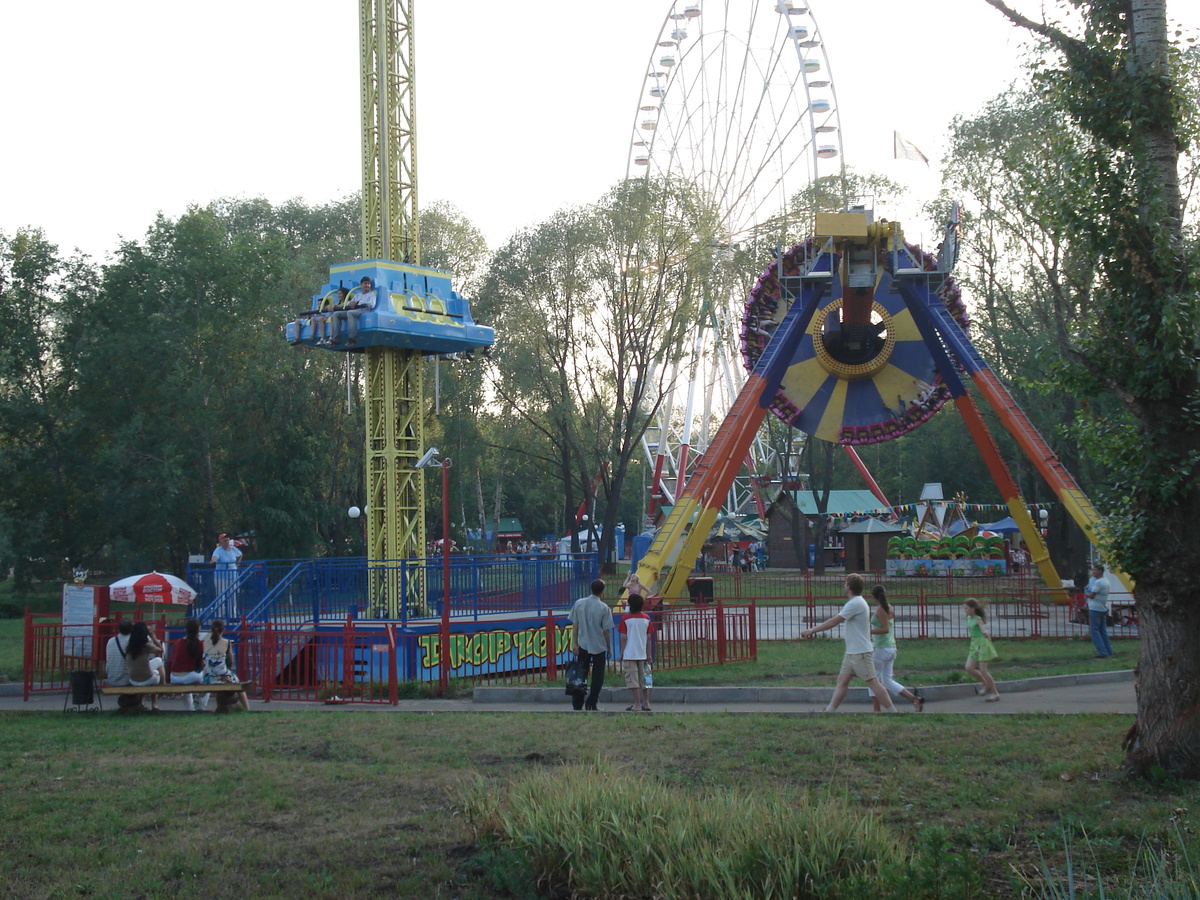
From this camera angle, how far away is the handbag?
13977 millimetres

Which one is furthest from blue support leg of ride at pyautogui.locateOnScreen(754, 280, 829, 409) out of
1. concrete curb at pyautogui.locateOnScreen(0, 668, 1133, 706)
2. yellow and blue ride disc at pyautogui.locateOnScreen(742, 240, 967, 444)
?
concrete curb at pyautogui.locateOnScreen(0, 668, 1133, 706)

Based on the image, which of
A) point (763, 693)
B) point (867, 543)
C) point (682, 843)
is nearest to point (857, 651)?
point (763, 693)

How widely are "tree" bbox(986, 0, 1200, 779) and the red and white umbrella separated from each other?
15.4 meters

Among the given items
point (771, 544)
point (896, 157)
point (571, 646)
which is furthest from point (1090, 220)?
point (771, 544)

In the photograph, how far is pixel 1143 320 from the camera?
8516 mm

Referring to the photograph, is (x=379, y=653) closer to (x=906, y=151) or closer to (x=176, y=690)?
(x=176, y=690)

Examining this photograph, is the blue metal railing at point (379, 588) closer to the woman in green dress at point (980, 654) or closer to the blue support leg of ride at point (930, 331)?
the woman in green dress at point (980, 654)

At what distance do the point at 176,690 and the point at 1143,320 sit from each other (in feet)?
39.5

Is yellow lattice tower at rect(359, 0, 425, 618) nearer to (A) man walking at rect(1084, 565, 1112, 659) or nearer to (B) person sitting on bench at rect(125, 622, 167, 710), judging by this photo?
(B) person sitting on bench at rect(125, 622, 167, 710)

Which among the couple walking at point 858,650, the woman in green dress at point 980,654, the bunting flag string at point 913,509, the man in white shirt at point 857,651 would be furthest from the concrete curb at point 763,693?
the bunting flag string at point 913,509

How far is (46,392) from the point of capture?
46688 mm

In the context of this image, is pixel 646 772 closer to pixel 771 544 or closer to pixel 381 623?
pixel 381 623

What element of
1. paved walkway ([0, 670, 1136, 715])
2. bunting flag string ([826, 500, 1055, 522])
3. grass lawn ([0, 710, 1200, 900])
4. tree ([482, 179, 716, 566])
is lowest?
paved walkway ([0, 670, 1136, 715])

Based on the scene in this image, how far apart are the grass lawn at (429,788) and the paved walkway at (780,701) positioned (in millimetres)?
1393
